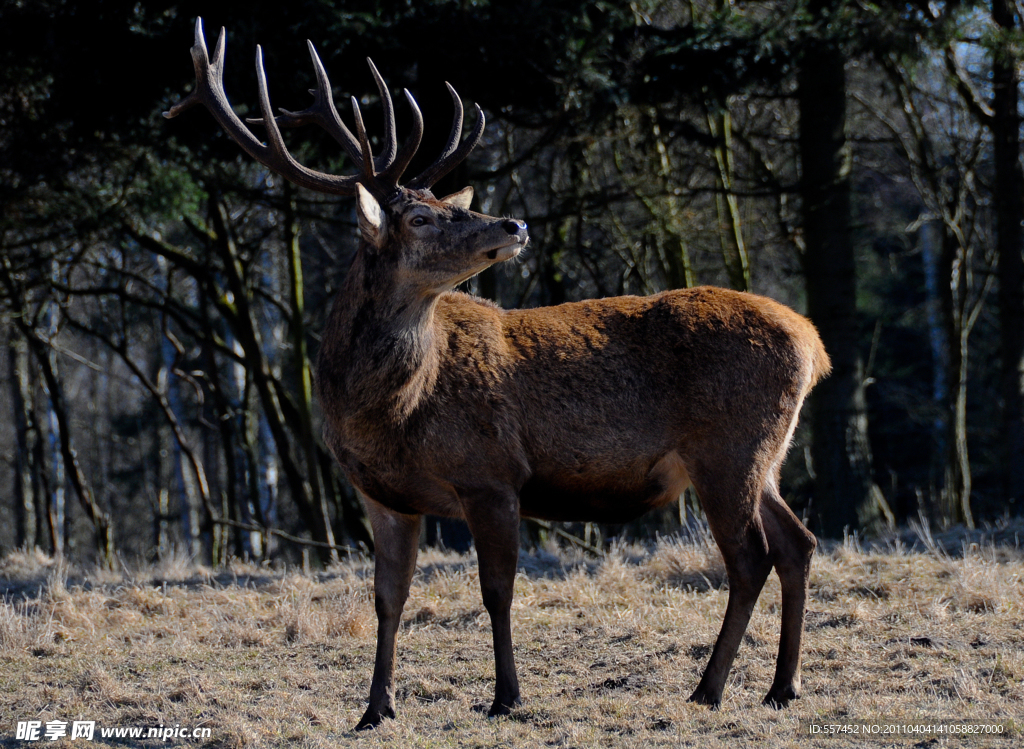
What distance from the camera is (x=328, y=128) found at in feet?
19.0

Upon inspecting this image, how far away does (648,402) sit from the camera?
516 centimetres

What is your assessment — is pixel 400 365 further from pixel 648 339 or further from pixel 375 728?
pixel 375 728

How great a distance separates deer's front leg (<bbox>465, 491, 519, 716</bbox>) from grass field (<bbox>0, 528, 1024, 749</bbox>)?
12cm

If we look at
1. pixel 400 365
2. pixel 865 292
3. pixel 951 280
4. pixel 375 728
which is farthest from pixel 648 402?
pixel 865 292

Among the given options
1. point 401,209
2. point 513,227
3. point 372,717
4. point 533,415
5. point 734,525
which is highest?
point 401,209

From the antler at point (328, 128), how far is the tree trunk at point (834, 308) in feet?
20.8

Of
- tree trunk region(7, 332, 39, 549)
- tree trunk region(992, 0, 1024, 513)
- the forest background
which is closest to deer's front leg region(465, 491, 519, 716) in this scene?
the forest background

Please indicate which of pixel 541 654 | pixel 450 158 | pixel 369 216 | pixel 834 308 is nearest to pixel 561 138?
pixel 834 308

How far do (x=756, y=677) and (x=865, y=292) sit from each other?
22.4 meters

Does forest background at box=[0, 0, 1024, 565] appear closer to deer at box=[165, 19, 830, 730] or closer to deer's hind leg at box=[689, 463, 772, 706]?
deer at box=[165, 19, 830, 730]

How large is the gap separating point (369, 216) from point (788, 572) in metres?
2.72

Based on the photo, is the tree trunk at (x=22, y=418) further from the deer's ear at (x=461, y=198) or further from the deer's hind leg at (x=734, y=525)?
the deer's hind leg at (x=734, y=525)

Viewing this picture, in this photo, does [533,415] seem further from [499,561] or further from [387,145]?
[387,145]

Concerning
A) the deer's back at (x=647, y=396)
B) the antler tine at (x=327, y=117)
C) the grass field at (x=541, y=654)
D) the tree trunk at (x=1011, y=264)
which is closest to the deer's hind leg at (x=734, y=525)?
the deer's back at (x=647, y=396)
